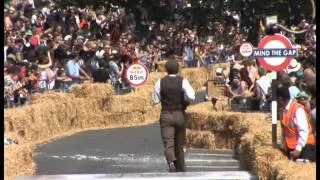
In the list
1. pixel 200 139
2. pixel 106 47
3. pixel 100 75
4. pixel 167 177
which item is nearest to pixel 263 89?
pixel 200 139

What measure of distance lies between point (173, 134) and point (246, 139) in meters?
1.87

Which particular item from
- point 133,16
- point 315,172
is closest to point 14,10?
point 315,172

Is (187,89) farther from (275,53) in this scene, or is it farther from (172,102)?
(275,53)

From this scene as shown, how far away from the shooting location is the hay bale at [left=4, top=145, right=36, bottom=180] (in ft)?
32.4

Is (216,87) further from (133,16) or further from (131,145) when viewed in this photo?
(133,16)

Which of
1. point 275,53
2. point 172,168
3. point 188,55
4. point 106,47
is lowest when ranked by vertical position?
point 172,168

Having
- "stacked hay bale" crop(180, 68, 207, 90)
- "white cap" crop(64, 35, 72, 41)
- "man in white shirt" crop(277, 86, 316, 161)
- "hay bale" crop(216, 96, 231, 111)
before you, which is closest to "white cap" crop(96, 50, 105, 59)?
"white cap" crop(64, 35, 72, 41)

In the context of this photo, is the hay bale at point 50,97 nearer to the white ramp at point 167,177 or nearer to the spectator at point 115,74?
the spectator at point 115,74

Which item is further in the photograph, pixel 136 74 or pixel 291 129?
pixel 136 74

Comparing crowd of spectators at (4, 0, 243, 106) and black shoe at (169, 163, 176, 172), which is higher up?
crowd of spectators at (4, 0, 243, 106)

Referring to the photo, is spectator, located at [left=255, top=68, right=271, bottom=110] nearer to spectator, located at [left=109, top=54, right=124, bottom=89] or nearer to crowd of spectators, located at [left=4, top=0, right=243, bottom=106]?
crowd of spectators, located at [left=4, top=0, right=243, bottom=106]

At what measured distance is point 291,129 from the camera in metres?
10.2

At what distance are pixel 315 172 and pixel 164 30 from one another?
29.3 meters

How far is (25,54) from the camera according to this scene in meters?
18.7
